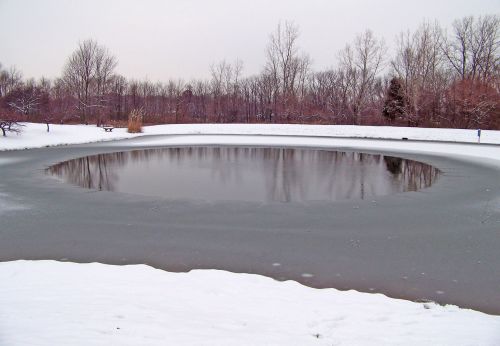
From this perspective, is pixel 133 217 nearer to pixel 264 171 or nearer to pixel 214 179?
pixel 214 179

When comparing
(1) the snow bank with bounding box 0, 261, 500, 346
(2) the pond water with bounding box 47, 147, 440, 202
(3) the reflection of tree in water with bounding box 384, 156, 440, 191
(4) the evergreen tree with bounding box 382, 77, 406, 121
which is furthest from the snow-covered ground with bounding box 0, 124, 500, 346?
(4) the evergreen tree with bounding box 382, 77, 406, 121

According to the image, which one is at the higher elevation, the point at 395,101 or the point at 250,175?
the point at 395,101

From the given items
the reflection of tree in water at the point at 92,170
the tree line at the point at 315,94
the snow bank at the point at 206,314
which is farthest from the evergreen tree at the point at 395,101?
the snow bank at the point at 206,314

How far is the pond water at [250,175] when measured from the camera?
1112 centimetres

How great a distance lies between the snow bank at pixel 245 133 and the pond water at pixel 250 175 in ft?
31.7

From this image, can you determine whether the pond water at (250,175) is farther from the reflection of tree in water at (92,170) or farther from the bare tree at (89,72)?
the bare tree at (89,72)

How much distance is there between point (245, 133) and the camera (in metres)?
38.8

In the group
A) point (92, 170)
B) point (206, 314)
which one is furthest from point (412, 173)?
point (206, 314)

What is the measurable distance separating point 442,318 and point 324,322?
128 cm

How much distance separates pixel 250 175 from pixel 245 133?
81.9 feet

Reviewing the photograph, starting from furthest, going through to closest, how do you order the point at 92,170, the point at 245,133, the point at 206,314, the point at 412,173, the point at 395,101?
the point at 395,101 → the point at 245,133 → the point at 92,170 → the point at 412,173 → the point at 206,314

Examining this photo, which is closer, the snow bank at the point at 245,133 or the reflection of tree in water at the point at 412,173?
the reflection of tree in water at the point at 412,173

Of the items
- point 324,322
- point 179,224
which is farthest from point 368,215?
point 324,322

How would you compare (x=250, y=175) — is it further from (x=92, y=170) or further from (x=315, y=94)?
(x=315, y=94)
